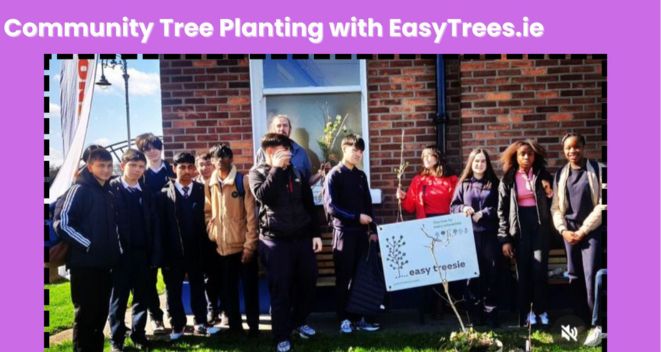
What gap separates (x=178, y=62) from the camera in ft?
17.1

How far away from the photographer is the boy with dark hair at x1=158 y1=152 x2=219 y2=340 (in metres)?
4.82

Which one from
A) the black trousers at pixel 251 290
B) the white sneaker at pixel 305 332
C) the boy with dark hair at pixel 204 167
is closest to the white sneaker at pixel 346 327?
the white sneaker at pixel 305 332

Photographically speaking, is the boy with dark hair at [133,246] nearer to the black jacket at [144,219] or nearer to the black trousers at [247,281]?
the black jacket at [144,219]

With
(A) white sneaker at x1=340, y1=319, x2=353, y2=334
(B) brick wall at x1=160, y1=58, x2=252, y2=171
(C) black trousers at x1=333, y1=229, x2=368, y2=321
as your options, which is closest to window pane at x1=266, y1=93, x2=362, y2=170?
(B) brick wall at x1=160, y1=58, x2=252, y2=171

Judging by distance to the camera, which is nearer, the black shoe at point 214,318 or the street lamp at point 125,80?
the street lamp at point 125,80

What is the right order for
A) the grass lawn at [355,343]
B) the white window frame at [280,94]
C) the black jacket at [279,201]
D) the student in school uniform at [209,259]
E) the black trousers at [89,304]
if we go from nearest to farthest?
the black trousers at [89,304] < the black jacket at [279,201] < the grass lawn at [355,343] < the student in school uniform at [209,259] < the white window frame at [280,94]

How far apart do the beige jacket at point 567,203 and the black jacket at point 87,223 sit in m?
3.75

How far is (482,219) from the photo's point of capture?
16.4ft

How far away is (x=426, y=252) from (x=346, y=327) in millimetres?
1001

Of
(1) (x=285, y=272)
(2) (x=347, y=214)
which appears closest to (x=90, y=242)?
(1) (x=285, y=272)

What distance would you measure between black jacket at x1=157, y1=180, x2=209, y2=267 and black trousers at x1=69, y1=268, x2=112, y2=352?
0.58 meters

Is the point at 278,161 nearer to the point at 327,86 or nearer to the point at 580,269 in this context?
the point at 327,86

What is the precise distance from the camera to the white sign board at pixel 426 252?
5.04 metres

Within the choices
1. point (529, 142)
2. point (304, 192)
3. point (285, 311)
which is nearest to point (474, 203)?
point (529, 142)
